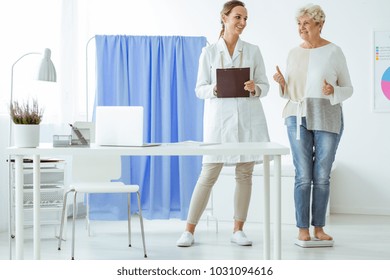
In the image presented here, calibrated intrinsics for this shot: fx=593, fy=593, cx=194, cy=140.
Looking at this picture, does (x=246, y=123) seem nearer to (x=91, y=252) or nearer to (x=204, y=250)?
(x=204, y=250)

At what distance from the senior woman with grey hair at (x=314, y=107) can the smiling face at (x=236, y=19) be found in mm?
354

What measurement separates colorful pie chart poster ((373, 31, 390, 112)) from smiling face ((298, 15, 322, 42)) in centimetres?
→ 181

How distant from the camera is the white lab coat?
3.68 metres

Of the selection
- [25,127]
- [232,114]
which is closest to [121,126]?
[25,127]

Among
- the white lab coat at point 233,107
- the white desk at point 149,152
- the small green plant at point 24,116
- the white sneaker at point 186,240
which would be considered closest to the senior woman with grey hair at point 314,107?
the white lab coat at point 233,107

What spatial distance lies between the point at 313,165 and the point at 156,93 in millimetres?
1408

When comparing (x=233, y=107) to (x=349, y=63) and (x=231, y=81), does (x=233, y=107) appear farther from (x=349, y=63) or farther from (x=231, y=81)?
(x=349, y=63)

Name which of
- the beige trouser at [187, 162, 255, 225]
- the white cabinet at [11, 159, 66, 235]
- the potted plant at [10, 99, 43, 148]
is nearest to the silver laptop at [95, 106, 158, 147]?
the potted plant at [10, 99, 43, 148]

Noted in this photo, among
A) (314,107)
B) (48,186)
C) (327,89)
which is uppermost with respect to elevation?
(327,89)

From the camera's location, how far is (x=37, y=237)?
2906 millimetres

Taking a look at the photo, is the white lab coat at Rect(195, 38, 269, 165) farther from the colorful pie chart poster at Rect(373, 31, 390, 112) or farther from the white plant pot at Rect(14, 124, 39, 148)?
the colorful pie chart poster at Rect(373, 31, 390, 112)

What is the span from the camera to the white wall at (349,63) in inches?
212

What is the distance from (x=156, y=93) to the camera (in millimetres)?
4586

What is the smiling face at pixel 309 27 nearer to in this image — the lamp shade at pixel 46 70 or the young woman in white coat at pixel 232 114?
the young woman in white coat at pixel 232 114
